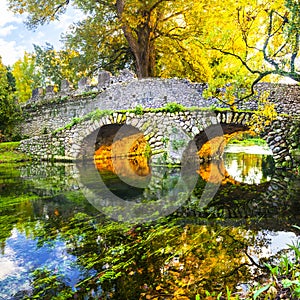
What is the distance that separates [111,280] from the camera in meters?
2.94

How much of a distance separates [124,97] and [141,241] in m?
12.4

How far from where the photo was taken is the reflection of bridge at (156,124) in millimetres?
11500

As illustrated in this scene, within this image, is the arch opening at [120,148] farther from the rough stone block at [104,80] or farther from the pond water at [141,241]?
the pond water at [141,241]

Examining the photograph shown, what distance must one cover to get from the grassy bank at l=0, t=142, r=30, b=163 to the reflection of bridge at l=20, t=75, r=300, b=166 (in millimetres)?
500

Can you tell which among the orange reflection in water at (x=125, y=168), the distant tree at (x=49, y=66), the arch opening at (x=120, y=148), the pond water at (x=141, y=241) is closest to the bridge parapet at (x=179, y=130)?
the arch opening at (x=120, y=148)

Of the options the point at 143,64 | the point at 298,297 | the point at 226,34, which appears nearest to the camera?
the point at 298,297

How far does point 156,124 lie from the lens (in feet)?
41.9

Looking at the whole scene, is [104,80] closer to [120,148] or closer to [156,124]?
[120,148]

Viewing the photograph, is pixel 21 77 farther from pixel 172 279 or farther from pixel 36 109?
pixel 172 279

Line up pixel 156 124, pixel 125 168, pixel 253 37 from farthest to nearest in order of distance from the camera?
pixel 125 168
pixel 156 124
pixel 253 37

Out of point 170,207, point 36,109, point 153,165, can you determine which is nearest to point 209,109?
point 153,165

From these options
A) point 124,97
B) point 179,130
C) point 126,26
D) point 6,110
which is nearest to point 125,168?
point 179,130

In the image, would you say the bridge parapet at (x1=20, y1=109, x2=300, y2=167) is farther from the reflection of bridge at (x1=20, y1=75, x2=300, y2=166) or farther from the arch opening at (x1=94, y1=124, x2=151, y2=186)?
the arch opening at (x1=94, y1=124, x2=151, y2=186)

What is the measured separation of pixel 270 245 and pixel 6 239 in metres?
3.51
